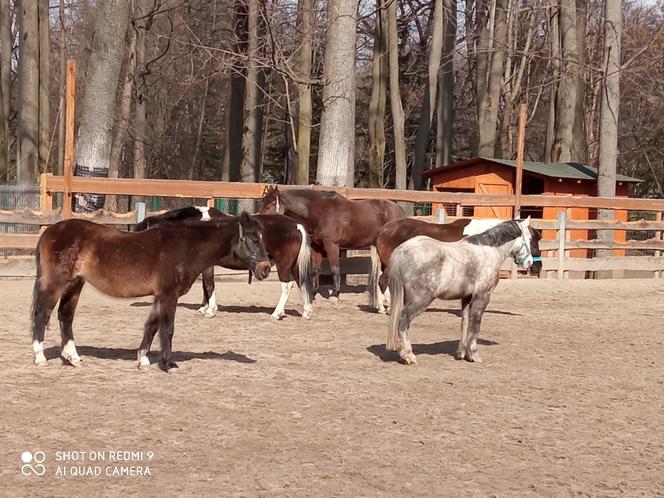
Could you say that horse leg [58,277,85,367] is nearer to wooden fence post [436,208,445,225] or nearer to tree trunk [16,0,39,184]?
wooden fence post [436,208,445,225]

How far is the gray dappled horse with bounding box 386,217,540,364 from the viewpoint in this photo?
27.3 feet

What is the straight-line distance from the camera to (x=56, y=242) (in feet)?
24.3

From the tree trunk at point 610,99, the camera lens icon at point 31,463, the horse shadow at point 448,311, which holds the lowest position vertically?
the camera lens icon at point 31,463

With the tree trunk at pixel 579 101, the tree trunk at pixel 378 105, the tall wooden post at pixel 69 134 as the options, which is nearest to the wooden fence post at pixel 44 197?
the tall wooden post at pixel 69 134

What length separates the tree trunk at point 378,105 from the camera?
98.1ft

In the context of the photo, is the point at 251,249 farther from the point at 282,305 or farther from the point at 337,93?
the point at 337,93

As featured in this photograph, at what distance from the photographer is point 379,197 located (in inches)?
653

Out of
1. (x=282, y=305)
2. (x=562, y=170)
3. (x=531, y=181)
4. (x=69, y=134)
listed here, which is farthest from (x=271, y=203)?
(x=531, y=181)

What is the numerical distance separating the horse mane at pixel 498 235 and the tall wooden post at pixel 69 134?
7.55 metres

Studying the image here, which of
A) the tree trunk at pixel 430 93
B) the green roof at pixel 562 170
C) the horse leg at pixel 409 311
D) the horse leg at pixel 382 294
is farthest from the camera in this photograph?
the tree trunk at pixel 430 93

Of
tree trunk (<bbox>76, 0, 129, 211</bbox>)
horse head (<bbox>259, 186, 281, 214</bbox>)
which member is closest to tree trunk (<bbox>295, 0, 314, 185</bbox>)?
tree trunk (<bbox>76, 0, 129, 211</bbox>)

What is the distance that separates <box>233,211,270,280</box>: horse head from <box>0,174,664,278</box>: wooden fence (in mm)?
7353

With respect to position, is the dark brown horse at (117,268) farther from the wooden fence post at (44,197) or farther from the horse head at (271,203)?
the wooden fence post at (44,197)

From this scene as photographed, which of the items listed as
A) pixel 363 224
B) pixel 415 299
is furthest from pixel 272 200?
pixel 415 299
